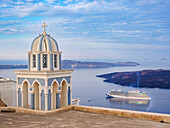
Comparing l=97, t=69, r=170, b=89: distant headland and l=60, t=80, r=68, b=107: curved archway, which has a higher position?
l=60, t=80, r=68, b=107: curved archway

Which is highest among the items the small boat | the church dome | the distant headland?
the church dome

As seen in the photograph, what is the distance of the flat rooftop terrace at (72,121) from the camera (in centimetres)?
601

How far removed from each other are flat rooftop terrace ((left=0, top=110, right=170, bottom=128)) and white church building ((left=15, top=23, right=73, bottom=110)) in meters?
0.73

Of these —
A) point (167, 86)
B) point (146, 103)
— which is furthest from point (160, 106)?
point (167, 86)

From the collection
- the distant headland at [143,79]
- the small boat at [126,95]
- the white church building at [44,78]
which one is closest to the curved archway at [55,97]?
the white church building at [44,78]

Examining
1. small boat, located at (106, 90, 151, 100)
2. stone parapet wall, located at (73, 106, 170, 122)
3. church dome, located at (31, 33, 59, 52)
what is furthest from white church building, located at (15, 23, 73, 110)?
small boat, located at (106, 90, 151, 100)

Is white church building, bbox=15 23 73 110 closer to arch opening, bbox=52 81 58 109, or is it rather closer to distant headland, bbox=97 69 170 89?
arch opening, bbox=52 81 58 109

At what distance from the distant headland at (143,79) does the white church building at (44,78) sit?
3492 inches

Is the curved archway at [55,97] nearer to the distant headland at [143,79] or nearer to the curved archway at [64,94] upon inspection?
the curved archway at [64,94]

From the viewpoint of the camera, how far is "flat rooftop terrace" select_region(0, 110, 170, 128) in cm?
601

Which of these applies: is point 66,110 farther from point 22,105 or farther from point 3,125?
point 3,125

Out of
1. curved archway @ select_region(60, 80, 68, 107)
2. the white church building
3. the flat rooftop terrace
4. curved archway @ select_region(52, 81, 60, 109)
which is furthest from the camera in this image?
curved archway @ select_region(60, 80, 68, 107)

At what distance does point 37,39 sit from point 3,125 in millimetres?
3158

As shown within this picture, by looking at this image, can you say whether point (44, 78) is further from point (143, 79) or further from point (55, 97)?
point (143, 79)
